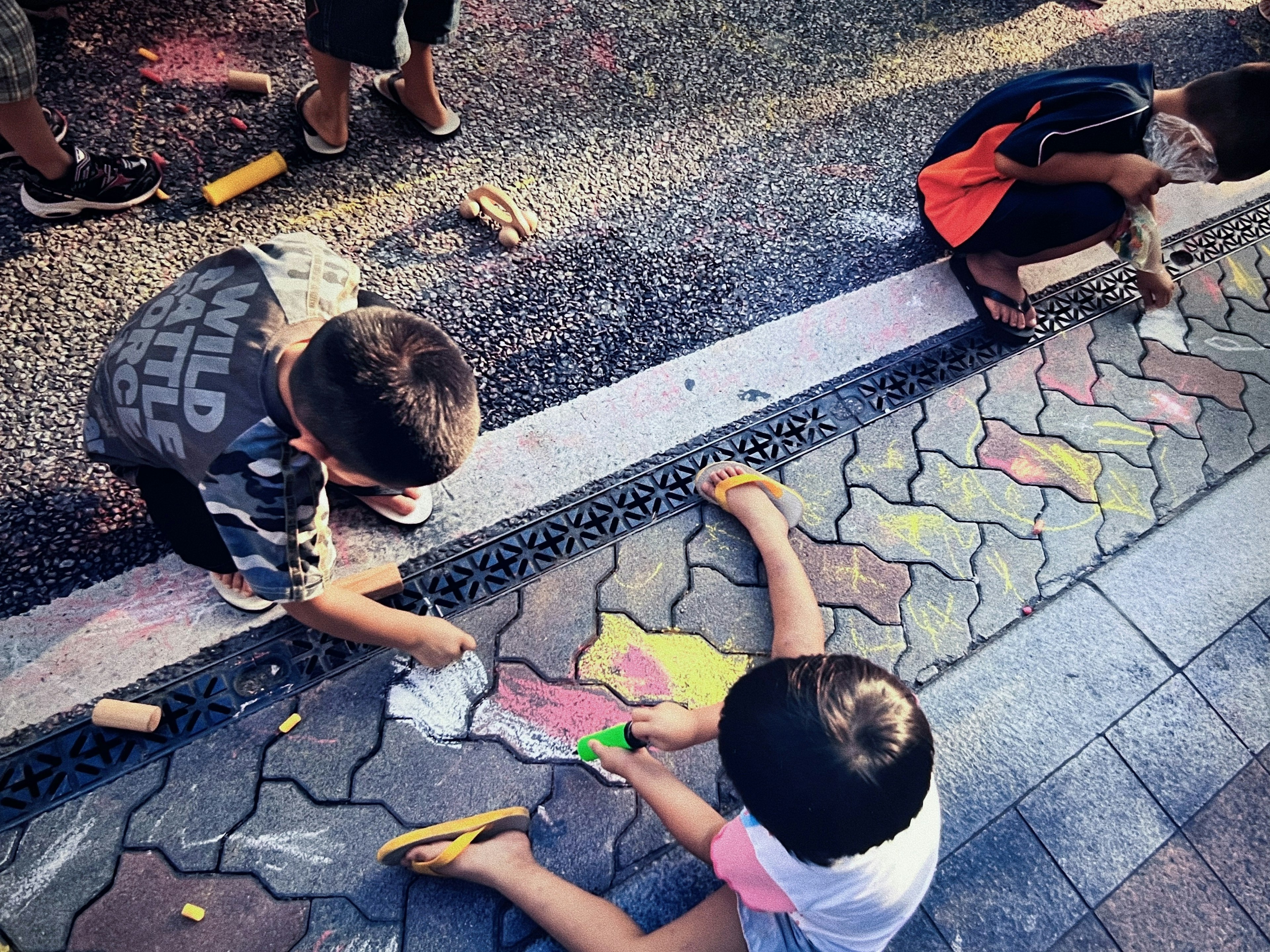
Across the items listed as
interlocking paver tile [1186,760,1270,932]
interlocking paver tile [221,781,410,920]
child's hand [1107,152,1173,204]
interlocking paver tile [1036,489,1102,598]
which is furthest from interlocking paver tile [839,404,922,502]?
interlocking paver tile [221,781,410,920]

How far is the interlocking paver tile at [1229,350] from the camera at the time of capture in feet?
10.1

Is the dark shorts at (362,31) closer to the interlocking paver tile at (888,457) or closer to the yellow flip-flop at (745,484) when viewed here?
the yellow flip-flop at (745,484)

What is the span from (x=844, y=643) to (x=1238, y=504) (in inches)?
60.0

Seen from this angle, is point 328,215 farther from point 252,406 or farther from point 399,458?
point 399,458

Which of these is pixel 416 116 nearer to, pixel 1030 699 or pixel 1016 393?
pixel 1016 393

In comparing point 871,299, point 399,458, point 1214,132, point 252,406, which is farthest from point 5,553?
point 1214,132

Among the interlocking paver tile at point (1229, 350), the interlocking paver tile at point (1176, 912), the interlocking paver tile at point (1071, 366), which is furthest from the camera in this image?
the interlocking paver tile at point (1229, 350)

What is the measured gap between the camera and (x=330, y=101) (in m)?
2.72

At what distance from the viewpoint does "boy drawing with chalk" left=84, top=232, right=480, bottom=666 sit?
4.88 feet

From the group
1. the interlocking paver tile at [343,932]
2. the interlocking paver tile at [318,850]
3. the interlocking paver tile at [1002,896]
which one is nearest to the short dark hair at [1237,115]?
the interlocking paver tile at [1002,896]

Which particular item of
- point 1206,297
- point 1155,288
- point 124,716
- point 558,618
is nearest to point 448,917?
point 558,618

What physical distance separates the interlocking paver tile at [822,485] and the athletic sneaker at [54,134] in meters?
2.50

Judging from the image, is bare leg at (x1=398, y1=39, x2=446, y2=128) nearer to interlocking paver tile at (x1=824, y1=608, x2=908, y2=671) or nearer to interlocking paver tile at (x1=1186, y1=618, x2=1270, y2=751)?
interlocking paver tile at (x1=824, y1=608, x2=908, y2=671)

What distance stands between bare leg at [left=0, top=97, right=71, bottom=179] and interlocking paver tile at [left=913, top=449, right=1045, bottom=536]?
9.06 ft
